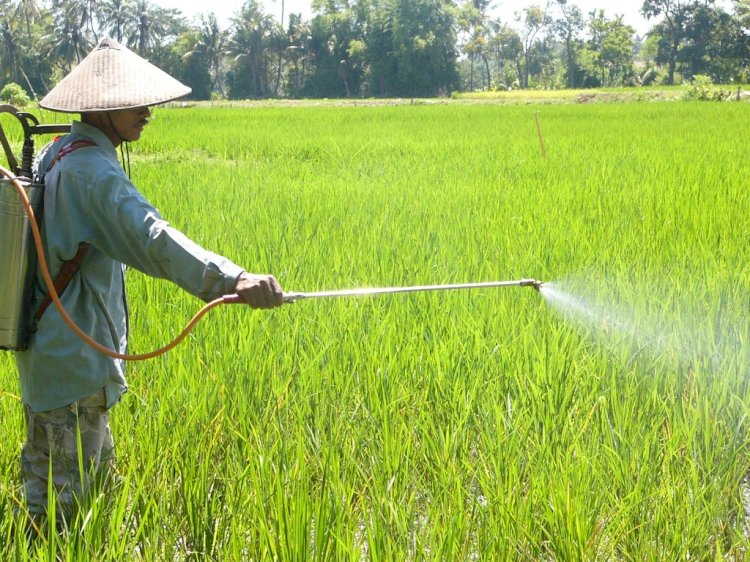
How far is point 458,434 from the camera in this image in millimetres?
2010

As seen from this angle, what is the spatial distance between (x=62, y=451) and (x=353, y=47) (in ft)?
148

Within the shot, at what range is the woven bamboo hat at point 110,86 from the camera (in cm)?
158

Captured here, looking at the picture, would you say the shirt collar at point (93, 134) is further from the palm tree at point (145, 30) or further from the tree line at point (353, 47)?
the palm tree at point (145, 30)

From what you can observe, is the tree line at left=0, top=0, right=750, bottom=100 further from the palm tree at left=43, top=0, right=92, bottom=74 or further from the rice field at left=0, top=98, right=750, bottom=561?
the rice field at left=0, top=98, right=750, bottom=561

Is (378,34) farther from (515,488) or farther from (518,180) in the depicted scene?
Result: (515,488)

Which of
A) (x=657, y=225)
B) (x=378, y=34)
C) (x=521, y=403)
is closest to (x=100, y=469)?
(x=521, y=403)

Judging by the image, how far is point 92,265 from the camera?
5.31 ft

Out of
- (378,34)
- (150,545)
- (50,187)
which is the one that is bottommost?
(150,545)

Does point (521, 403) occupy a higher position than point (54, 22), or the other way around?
point (54, 22)

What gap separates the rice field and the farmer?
5.1 inches

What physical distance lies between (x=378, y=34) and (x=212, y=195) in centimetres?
4156

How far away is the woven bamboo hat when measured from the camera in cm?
158

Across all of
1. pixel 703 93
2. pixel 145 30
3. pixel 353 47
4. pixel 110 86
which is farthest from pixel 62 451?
pixel 145 30

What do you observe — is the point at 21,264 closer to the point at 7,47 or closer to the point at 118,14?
the point at 7,47
